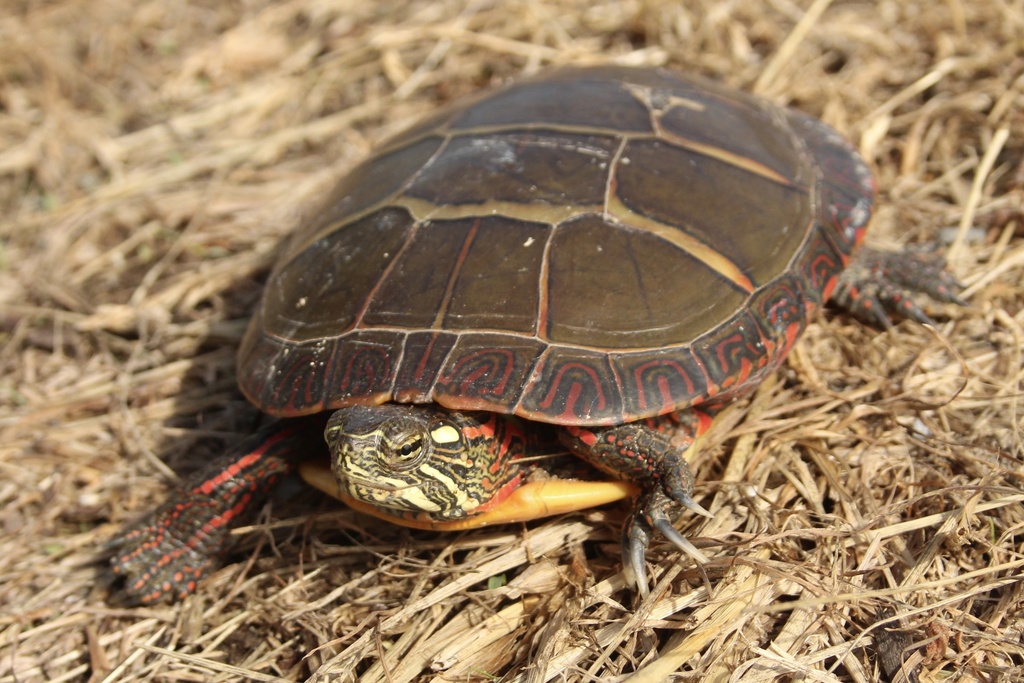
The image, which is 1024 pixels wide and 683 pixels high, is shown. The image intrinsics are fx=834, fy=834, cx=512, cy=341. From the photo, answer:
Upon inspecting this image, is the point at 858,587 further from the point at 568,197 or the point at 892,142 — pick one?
the point at 892,142

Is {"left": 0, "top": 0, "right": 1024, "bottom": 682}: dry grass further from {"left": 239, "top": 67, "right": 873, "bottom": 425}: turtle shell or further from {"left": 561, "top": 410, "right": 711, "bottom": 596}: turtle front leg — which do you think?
{"left": 239, "top": 67, "right": 873, "bottom": 425}: turtle shell

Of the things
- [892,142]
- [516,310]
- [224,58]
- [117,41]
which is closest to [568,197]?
[516,310]

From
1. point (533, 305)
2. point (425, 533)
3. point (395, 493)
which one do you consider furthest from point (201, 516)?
point (533, 305)

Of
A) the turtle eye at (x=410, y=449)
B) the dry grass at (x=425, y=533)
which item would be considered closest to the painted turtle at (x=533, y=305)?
the turtle eye at (x=410, y=449)

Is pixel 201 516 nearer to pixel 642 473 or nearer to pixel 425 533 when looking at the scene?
pixel 425 533

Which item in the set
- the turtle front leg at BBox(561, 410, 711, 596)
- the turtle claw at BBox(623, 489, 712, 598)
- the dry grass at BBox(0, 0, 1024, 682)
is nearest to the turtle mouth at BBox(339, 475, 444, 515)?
the dry grass at BBox(0, 0, 1024, 682)

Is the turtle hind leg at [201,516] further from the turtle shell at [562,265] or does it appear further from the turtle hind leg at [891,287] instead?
the turtle hind leg at [891,287]
